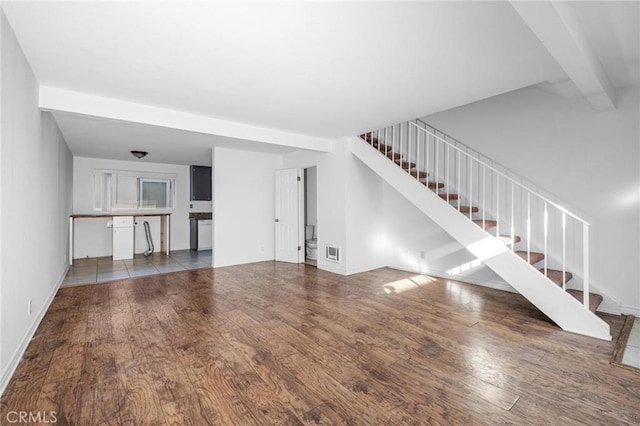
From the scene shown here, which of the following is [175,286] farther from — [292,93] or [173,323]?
[292,93]

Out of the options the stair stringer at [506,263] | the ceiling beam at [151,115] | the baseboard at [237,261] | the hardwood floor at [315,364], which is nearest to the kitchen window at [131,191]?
the baseboard at [237,261]

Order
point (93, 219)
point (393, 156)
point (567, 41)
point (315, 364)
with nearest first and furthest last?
point (567, 41) < point (315, 364) < point (393, 156) < point (93, 219)

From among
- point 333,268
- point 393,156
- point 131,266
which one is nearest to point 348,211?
point 333,268

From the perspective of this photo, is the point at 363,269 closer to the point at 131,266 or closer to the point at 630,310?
the point at 630,310

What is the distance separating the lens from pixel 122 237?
648 cm

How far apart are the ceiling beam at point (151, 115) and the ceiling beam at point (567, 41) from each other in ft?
11.0

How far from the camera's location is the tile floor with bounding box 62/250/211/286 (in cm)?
493

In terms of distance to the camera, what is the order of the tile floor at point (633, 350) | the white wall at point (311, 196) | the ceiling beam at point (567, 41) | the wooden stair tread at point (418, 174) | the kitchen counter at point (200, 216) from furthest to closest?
the kitchen counter at point (200, 216) → the white wall at point (311, 196) → the wooden stair tread at point (418, 174) → the tile floor at point (633, 350) → the ceiling beam at point (567, 41)

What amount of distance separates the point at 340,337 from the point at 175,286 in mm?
2890

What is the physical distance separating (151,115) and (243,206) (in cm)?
288

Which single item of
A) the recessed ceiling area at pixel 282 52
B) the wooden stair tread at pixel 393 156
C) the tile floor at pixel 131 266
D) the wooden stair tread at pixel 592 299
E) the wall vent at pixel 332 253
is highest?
the recessed ceiling area at pixel 282 52

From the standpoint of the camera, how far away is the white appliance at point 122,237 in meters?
6.43

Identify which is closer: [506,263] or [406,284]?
[506,263]

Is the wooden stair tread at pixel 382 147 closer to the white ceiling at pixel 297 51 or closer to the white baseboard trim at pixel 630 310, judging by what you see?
the white ceiling at pixel 297 51
